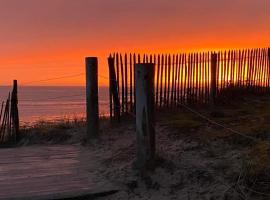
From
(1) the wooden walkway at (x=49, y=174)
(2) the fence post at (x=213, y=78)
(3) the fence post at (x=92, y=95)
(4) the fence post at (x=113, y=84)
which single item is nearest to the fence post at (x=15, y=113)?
(1) the wooden walkway at (x=49, y=174)

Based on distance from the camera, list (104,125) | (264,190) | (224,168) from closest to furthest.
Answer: (264,190), (224,168), (104,125)

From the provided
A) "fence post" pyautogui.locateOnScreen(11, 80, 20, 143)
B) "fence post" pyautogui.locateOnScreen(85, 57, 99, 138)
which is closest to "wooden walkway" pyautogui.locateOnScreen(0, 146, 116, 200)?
"fence post" pyautogui.locateOnScreen(85, 57, 99, 138)

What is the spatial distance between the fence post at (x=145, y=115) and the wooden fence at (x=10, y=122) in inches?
267

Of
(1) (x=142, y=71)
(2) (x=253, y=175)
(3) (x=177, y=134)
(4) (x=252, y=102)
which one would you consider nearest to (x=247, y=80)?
(4) (x=252, y=102)

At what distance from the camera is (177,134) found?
10031 mm

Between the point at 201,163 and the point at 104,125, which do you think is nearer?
the point at 201,163

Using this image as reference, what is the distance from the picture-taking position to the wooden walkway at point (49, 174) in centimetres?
761

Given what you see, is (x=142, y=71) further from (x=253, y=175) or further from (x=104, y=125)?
(x=104, y=125)

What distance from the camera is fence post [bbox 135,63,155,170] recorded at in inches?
325

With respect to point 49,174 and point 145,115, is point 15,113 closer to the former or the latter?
point 49,174

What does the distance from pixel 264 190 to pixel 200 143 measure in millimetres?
2466

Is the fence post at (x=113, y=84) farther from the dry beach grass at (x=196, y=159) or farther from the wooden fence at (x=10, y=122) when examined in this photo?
the wooden fence at (x=10, y=122)

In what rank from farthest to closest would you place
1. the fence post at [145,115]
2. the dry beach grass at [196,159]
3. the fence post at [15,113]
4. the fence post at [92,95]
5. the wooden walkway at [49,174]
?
Result: the fence post at [15,113], the fence post at [92,95], the fence post at [145,115], the wooden walkway at [49,174], the dry beach grass at [196,159]

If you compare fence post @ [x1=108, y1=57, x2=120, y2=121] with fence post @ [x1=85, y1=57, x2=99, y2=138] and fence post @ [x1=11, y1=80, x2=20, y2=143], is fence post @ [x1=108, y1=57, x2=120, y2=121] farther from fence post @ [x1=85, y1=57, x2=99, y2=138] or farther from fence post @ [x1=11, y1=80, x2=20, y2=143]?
fence post @ [x1=11, y1=80, x2=20, y2=143]
